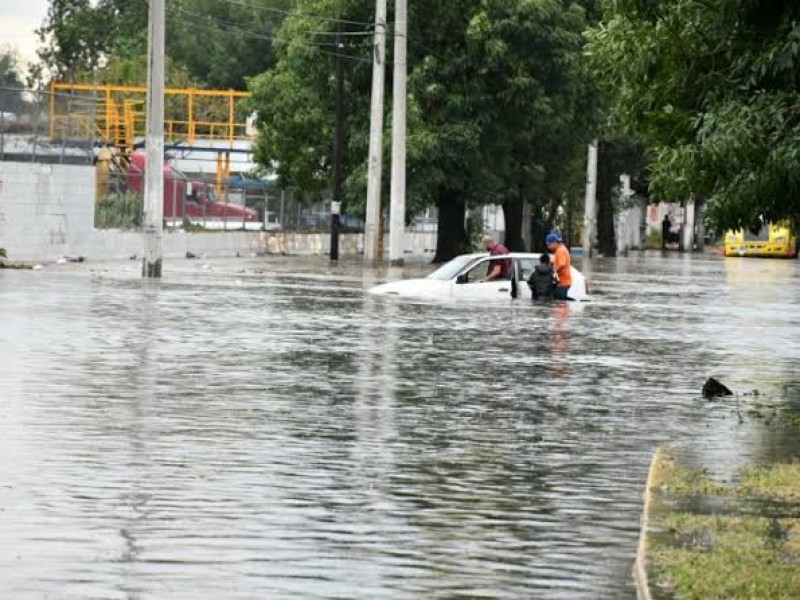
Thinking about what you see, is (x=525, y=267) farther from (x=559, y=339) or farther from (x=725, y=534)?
(x=725, y=534)

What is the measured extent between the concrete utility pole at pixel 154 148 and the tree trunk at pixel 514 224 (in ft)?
109

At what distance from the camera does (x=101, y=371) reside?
21.5m

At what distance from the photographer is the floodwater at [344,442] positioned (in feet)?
33.4

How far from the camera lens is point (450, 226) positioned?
73.1m

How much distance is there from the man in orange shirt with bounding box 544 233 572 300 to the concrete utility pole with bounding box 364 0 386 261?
82.1 ft

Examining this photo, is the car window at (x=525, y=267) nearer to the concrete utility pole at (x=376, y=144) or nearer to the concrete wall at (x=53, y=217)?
the concrete wall at (x=53, y=217)

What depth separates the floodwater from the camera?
10.2 m

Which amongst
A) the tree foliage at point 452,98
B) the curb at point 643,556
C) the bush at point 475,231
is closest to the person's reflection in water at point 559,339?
the curb at point 643,556

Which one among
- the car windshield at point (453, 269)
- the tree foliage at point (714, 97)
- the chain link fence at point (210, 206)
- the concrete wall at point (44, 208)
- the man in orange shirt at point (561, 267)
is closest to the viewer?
the tree foliage at point (714, 97)

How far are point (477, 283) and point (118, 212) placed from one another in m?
26.3

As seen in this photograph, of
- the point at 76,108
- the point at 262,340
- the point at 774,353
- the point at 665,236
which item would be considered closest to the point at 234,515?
the point at 262,340

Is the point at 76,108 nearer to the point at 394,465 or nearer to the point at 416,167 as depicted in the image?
the point at 416,167

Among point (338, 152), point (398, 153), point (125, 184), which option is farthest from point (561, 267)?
point (125, 184)

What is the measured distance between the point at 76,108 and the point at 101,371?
37.3 meters
